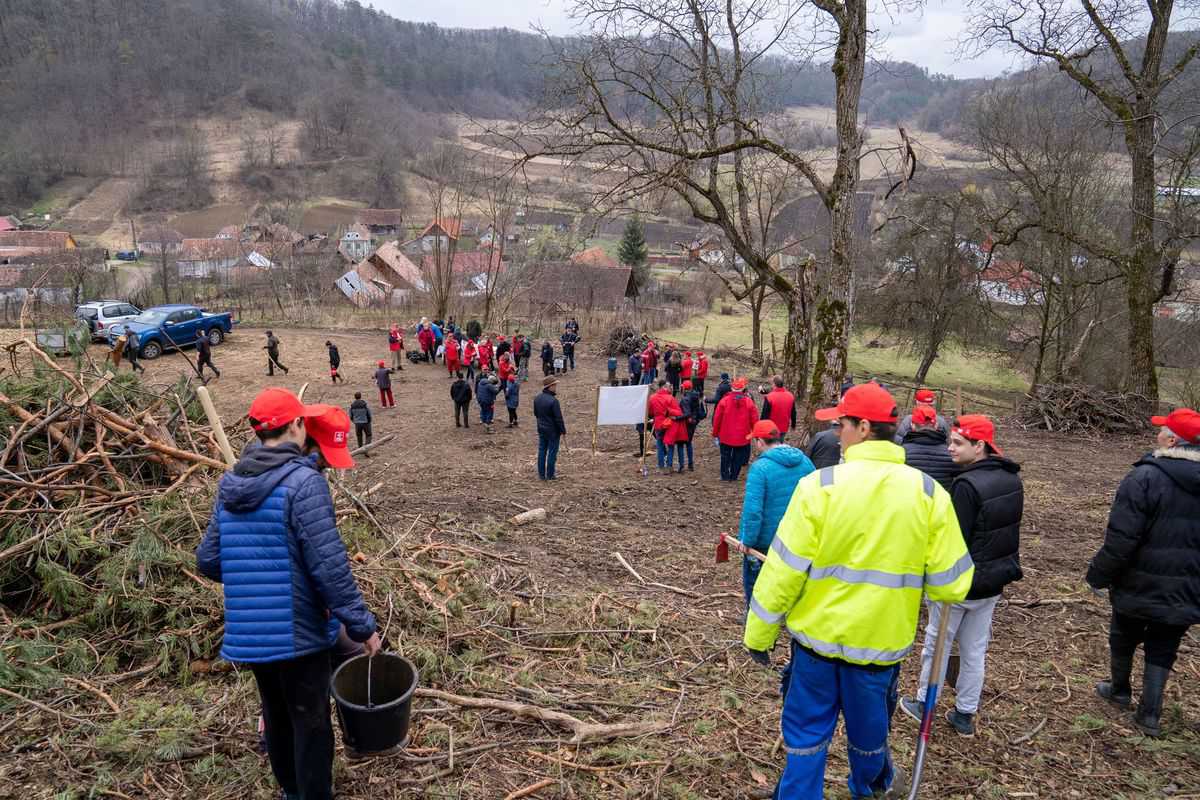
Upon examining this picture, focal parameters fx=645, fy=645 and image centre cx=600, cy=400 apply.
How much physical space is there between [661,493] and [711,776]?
6313 millimetres

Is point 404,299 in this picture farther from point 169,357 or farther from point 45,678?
point 45,678

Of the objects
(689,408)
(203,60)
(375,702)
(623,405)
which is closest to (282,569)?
(375,702)

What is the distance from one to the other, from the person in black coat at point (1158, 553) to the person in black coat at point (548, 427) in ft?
23.4

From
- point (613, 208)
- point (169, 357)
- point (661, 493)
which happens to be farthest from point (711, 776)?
point (169, 357)

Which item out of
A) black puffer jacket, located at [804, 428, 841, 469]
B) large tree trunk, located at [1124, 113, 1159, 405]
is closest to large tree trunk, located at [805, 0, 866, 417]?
black puffer jacket, located at [804, 428, 841, 469]

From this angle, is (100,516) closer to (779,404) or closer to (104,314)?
(779,404)

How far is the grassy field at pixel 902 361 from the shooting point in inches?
1070

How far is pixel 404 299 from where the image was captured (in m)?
33.2

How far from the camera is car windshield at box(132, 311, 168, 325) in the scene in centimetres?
1962

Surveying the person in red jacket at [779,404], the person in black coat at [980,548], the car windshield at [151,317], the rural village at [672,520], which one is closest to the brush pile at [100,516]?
the rural village at [672,520]

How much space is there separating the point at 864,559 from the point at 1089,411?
45.5 feet

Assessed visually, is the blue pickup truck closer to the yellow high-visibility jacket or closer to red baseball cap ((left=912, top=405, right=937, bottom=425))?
red baseball cap ((left=912, top=405, right=937, bottom=425))

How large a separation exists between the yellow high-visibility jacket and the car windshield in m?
22.5

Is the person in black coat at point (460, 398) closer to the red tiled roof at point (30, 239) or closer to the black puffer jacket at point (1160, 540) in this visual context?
the black puffer jacket at point (1160, 540)
